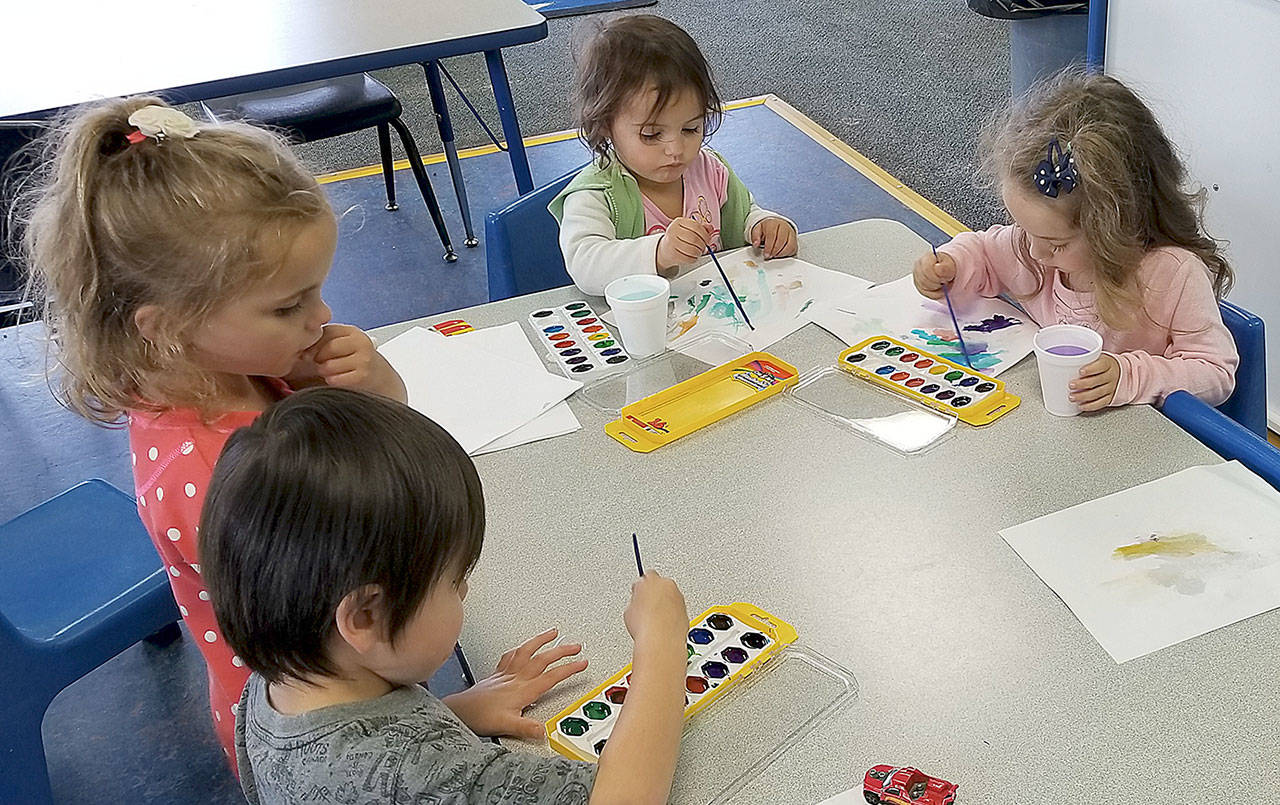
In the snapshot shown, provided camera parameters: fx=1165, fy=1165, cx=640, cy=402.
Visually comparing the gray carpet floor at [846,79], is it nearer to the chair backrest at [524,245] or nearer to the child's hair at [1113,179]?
the chair backrest at [524,245]

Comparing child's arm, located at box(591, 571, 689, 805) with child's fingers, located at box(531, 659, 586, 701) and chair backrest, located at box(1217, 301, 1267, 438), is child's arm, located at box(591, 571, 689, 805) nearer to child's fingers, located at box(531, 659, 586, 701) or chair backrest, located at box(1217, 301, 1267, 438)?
child's fingers, located at box(531, 659, 586, 701)

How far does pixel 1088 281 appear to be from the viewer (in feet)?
4.76

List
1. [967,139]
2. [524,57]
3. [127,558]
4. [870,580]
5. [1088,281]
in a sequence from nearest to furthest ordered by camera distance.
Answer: [870,580] → [1088,281] → [127,558] → [967,139] → [524,57]

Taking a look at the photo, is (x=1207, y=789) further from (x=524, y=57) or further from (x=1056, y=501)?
(x=524, y=57)

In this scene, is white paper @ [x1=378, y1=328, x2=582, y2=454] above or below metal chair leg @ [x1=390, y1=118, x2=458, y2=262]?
above

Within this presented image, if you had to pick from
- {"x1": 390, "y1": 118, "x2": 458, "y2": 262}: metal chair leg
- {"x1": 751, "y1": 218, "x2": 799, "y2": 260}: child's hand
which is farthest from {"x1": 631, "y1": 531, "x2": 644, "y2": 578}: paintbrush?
{"x1": 390, "y1": 118, "x2": 458, "y2": 262}: metal chair leg

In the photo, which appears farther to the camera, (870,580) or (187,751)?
(187,751)

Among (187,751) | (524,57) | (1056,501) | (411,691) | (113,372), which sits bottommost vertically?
(187,751)

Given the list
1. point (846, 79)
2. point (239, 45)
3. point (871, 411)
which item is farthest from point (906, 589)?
point (846, 79)

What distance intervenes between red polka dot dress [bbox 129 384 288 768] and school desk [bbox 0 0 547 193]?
4.40 feet

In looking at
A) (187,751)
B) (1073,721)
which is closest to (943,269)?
(1073,721)

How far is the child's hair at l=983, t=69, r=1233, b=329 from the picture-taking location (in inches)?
53.4

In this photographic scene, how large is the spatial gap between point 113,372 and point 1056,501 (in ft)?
2.99

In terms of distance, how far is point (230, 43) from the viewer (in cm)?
247
